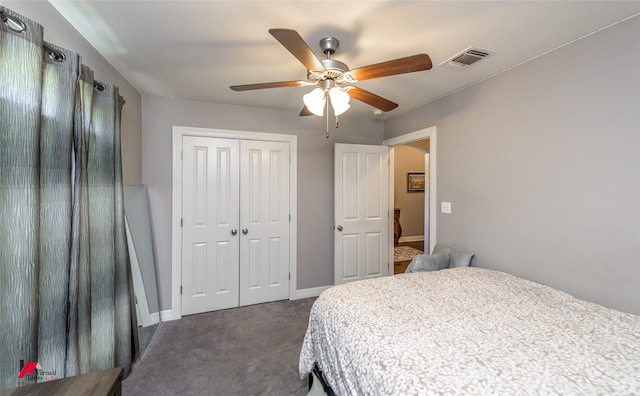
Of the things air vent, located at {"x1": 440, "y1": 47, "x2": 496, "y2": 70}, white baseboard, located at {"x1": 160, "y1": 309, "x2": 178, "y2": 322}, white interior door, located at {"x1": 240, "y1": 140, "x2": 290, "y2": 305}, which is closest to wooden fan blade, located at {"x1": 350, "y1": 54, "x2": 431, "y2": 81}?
air vent, located at {"x1": 440, "y1": 47, "x2": 496, "y2": 70}

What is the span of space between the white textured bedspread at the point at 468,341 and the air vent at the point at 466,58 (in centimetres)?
168

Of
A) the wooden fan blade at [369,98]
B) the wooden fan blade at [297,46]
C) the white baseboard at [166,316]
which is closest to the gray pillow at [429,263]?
the wooden fan blade at [369,98]

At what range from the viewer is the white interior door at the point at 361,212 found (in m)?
3.42

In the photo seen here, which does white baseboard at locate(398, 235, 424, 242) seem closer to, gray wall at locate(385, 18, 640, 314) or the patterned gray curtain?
gray wall at locate(385, 18, 640, 314)

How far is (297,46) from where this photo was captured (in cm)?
126

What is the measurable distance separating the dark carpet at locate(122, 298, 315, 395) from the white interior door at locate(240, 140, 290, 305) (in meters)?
0.31

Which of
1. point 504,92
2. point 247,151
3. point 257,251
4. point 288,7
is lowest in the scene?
point 257,251

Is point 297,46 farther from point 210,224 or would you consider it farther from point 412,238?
point 412,238

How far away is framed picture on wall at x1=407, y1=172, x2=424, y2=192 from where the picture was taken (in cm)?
692

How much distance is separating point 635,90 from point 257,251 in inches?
133

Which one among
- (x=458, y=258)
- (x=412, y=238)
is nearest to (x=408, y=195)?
(x=412, y=238)

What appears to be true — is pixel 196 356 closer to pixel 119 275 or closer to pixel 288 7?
pixel 119 275

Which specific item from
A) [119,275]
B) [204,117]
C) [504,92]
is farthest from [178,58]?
[504,92]

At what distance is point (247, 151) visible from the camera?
3141 mm
